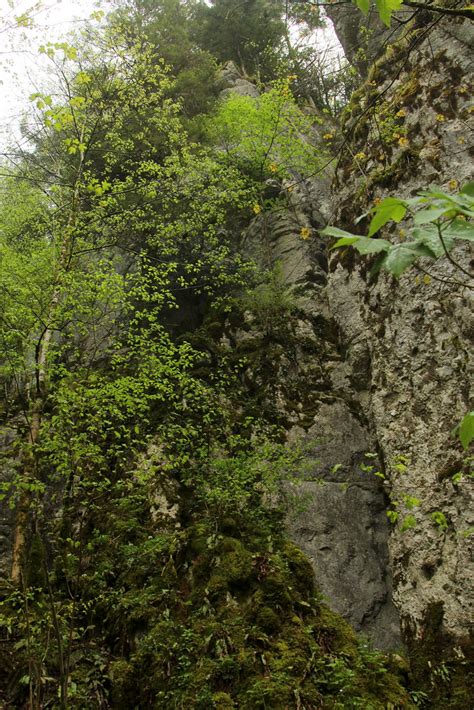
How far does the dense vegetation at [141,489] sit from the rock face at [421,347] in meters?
1.74

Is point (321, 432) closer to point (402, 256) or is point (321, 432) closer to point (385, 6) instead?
point (385, 6)

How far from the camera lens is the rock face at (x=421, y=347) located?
6.82 m

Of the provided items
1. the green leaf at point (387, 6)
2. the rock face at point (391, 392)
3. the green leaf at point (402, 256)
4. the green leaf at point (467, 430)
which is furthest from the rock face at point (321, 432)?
the green leaf at point (402, 256)

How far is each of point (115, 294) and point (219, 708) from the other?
5.45 m

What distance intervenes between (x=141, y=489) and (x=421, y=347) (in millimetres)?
4997

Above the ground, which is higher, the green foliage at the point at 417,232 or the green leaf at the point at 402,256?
the green foliage at the point at 417,232

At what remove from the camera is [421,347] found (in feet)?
27.1

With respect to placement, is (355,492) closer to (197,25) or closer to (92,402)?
(92,402)

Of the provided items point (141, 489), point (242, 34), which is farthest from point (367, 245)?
point (242, 34)

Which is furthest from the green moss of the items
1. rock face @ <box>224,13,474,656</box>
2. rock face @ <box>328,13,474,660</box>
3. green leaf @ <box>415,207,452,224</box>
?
green leaf @ <box>415,207,452,224</box>

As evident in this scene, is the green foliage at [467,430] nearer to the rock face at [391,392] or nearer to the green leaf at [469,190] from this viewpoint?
the green leaf at [469,190]

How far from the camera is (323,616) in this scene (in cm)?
573

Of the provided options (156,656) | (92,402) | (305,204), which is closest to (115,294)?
(92,402)

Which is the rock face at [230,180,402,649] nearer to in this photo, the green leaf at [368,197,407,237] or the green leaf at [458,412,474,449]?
the green leaf at [458,412,474,449]
